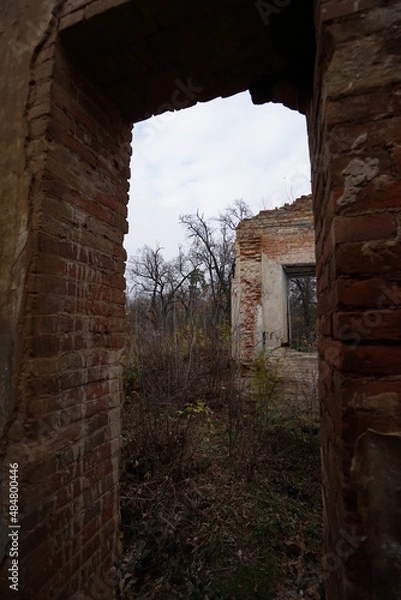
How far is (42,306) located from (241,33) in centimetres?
171

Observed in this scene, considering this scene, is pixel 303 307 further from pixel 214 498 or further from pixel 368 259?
pixel 368 259

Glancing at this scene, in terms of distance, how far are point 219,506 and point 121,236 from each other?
275 centimetres

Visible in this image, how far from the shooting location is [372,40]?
1.04 m

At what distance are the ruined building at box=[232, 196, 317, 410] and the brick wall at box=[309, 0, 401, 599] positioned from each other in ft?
18.8

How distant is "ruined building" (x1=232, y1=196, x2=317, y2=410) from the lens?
7.02 meters

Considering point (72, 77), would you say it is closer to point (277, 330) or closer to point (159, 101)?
point (159, 101)

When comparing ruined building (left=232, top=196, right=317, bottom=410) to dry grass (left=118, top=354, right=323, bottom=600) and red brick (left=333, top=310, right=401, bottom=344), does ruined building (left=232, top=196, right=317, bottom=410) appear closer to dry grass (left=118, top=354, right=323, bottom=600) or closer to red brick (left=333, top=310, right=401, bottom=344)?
dry grass (left=118, top=354, right=323, bottom=600)

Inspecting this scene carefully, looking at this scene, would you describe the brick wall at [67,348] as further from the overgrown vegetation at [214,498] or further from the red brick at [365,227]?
the red brick at [365,227]

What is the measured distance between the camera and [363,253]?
988 millimetres

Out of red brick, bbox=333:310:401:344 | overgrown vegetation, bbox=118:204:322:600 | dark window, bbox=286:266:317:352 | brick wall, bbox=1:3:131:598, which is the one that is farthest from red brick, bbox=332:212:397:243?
dark window, bbox=286:266:317:352

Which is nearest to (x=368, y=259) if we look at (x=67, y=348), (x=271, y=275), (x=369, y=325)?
(x=369, y=325)

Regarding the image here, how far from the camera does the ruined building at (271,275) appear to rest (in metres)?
7.02

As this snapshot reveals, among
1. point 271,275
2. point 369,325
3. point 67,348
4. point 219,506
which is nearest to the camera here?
point 369,325

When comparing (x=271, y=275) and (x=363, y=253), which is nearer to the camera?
(x=363, y=253)
